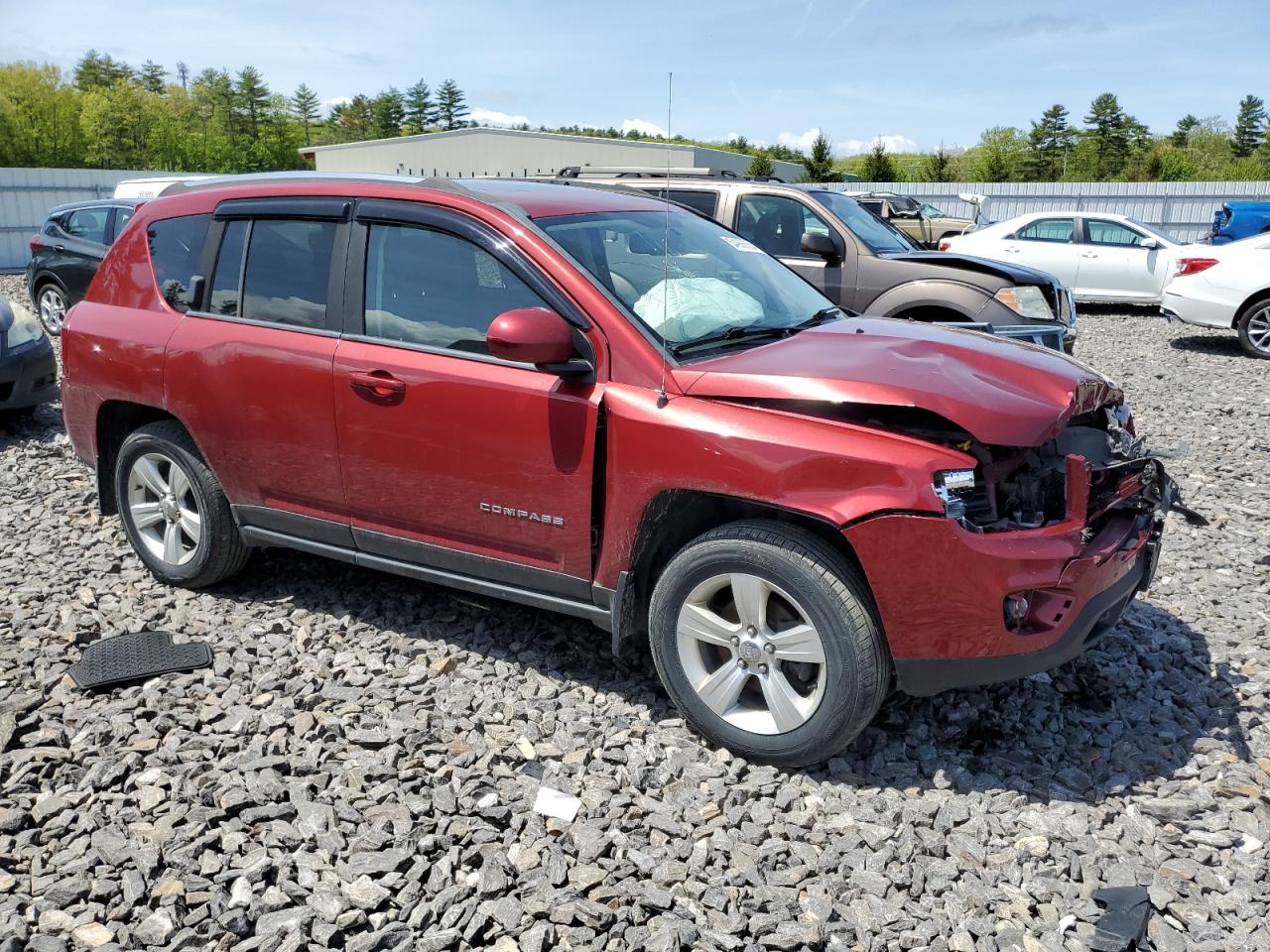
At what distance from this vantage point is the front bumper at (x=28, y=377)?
8156 millimetres

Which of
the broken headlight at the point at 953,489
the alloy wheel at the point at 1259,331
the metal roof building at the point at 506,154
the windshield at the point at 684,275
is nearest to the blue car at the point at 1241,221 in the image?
the alloy wheel at the point at 1259,331

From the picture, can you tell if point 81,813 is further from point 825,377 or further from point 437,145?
point 437,145

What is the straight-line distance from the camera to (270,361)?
14.2 ft

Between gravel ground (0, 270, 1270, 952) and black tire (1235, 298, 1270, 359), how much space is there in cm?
882

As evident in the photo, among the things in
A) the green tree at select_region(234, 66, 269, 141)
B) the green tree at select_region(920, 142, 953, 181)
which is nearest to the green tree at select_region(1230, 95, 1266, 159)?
the green tree at select_region(920, 142, 953, 181)

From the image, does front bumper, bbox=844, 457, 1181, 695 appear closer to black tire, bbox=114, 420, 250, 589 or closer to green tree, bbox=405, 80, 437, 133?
black tire, bbox=114, 420, 250, 589

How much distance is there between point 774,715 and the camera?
11.4 feet

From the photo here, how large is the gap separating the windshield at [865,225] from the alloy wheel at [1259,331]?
5.34 meters

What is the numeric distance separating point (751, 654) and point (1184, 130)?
114232mm

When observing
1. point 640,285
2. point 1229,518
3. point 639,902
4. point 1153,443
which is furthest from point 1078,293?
point 639,902

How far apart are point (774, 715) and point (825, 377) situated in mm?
1141

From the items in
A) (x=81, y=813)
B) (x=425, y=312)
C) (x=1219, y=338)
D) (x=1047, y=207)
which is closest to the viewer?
(x=81, y=813)

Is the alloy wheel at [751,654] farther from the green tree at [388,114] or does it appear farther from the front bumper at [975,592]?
the green tree at [388,114]

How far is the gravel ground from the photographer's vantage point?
2877 mm
